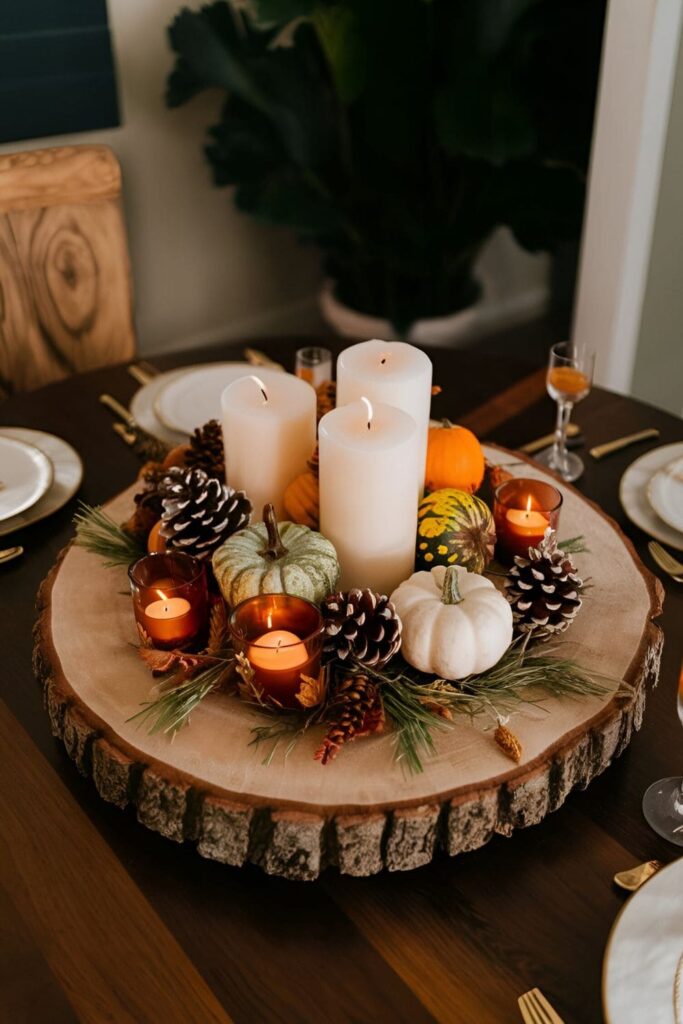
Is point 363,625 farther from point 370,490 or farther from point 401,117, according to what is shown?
point 401,117

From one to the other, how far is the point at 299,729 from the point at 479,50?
1.91 meters

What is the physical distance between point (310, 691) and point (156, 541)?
28cm

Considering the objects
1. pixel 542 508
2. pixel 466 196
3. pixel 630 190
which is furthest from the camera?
pixel 466 196

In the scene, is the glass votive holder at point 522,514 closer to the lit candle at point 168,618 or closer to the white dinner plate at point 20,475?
the lit candle at point 168,618

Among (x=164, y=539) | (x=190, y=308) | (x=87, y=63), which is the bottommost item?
(x=190, y=308)

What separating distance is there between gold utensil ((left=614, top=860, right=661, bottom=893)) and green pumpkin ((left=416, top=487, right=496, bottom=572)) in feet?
1.06

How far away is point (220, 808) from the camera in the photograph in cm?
82

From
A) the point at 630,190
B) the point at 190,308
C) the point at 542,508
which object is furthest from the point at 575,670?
the point at 190,308

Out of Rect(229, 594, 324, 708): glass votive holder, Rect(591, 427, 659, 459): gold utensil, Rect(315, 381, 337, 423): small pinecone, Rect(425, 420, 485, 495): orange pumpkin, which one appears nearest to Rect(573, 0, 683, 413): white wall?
Rect(591, 427, 659, 459): gold utensil

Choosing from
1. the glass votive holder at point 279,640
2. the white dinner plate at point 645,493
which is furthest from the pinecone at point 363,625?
the white dinner plate at point 645,493

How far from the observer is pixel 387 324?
288cm

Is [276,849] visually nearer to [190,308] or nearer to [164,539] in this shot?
[164,539]

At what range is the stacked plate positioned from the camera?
1.46m

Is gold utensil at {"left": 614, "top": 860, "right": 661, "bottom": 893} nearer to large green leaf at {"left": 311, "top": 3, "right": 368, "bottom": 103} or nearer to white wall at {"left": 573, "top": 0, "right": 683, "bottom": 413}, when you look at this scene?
white wall at {"left": 573, "top": 0, "right": 683, "bottom": 413}
